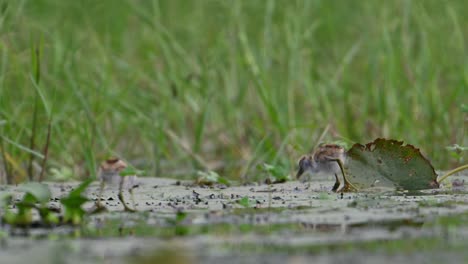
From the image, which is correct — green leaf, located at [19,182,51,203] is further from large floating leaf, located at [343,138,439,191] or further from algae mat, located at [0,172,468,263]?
large floating leaf, located at [343,138,439,191]

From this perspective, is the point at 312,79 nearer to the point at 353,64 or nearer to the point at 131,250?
the point at 353,64

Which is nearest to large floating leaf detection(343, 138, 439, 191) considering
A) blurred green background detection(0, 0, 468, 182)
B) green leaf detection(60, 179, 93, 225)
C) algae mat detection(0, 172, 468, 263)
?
algae mat detection(0, 172, 468, 263)

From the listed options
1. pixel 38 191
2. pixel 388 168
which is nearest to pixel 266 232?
pixel 38 191

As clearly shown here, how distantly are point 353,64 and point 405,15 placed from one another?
2.59 metres

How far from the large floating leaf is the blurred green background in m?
1.69

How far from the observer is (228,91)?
796 cm

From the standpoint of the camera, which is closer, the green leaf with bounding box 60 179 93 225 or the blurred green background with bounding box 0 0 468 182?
the green leaf with bounding box 60 179 93 225

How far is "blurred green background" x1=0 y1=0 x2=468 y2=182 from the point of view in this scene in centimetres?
642

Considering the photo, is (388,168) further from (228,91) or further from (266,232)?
(228,91)

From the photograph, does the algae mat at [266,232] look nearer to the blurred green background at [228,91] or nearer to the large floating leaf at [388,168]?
the large floating leaf at [388,168]

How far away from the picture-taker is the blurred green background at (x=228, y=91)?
253 inches

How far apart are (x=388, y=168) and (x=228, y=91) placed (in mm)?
4099

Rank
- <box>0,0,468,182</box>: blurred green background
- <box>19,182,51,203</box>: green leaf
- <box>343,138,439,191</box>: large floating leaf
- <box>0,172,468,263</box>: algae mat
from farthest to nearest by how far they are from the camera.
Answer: <box>0,0,468,182</box>: blurred green background, <box>343,138,439,191</box>: large floating leaf, <box>19,182,51,203</box>: green leaf, <box>0,172,468,263</box>: algae mat

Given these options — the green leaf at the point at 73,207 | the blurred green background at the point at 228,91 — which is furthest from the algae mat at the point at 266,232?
the blurred green background at the point at 228,91
